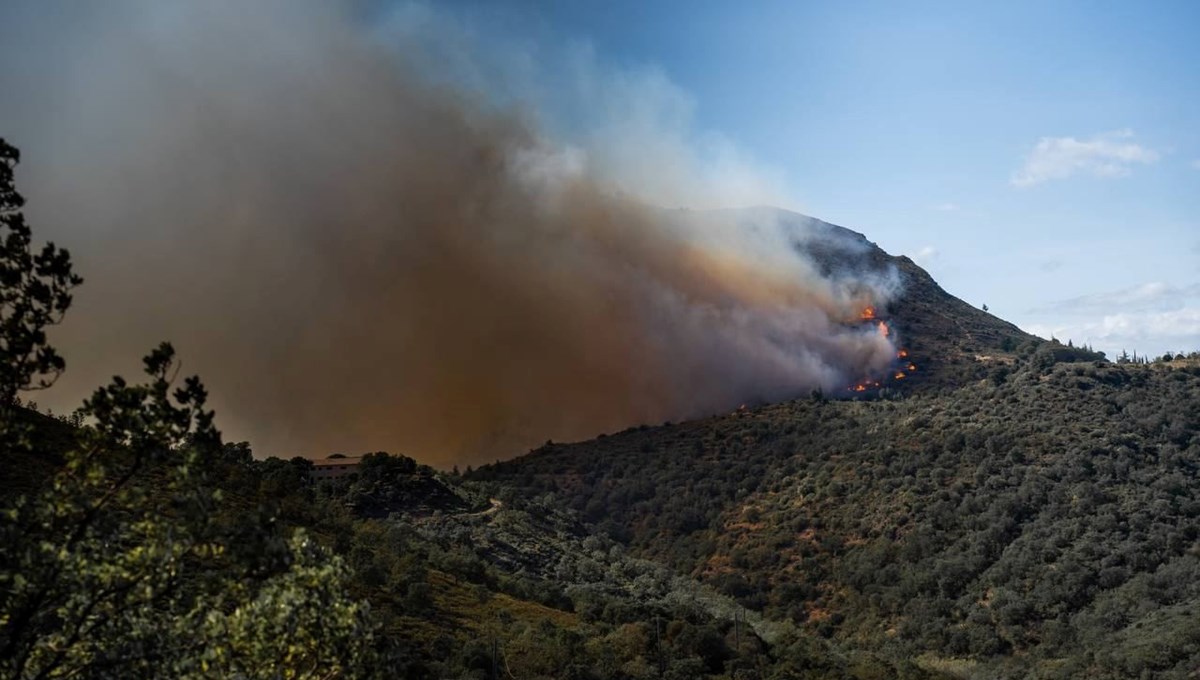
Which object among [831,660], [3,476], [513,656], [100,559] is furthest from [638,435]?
[100,559]

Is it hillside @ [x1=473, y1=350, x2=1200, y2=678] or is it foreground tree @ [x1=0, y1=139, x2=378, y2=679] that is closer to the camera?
foreground tree @ [x1=0, y1=139, x2=378, y2=679]

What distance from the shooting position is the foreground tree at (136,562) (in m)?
17.3

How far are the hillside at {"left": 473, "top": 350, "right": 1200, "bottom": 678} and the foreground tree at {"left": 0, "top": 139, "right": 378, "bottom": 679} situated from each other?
7606cm

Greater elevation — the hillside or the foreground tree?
the hillside

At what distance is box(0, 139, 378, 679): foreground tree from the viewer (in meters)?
17.3

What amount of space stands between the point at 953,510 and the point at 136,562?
119 meters

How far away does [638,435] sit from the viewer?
590 feet

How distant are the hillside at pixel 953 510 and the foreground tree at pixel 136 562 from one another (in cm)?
7606

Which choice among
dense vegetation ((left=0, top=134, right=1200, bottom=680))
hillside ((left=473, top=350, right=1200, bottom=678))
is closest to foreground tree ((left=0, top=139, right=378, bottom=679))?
dense vegetation ((left=0, top=134, right=1200, bottom=680))

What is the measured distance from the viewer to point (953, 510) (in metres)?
121

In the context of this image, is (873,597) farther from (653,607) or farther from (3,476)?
(3,476)

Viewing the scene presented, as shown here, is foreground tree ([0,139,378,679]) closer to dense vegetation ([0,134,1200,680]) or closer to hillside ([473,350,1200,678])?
dense vegetation ([0,134,1200,680])

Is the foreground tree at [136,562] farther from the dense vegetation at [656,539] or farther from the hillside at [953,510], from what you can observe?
the hillside at [953,510]

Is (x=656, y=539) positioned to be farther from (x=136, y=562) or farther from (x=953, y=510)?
(x=136, y=562)
